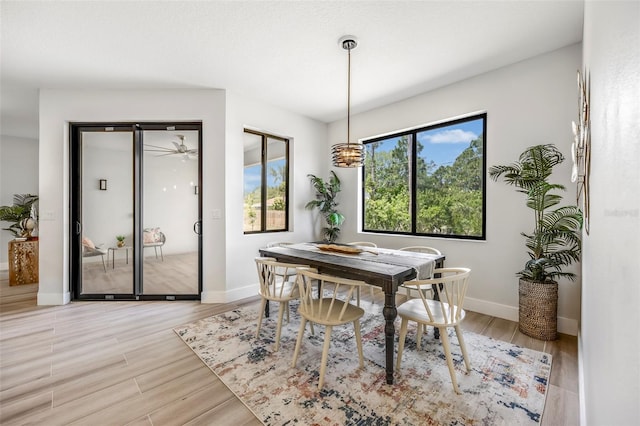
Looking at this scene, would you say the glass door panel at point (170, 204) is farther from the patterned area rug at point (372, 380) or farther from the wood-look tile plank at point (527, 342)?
the wood-look tile plank at point (527, 342)

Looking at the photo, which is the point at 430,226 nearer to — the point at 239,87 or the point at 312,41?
the point at 312,41

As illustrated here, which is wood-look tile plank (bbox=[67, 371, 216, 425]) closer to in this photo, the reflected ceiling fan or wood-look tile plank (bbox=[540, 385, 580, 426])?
wood-look tile plank (bbox=[540, 385, 580, 426])

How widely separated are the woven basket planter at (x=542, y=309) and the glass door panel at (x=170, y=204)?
393 cm

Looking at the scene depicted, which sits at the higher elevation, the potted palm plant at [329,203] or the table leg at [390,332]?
the potted palm plant at [329,203]

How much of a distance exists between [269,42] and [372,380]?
3075 mm

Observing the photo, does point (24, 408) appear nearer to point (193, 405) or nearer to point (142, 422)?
point (142, 422)

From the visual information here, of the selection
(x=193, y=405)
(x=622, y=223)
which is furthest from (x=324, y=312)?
(x=622, y=223)

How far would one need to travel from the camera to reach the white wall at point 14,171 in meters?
5.51

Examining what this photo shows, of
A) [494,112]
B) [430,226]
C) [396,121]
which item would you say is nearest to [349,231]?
[430,226]

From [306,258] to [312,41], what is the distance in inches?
81.8

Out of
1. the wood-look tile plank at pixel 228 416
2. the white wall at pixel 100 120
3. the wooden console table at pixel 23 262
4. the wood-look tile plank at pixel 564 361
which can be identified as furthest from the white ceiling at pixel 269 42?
the wood-look tile plank at pixel 228 416

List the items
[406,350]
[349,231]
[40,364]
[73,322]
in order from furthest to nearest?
[349,231], [73,322], [406,350], [40,364]

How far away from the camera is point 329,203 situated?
4.84 m

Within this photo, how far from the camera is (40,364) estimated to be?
227cm
